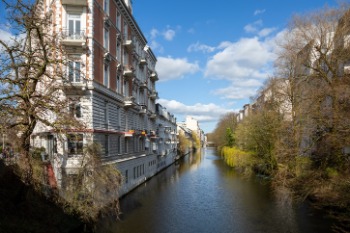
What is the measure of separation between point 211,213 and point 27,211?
12.6 meters

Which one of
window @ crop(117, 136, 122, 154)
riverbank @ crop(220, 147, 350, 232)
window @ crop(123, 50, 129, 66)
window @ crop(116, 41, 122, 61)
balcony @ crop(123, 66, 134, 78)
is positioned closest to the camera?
riverbank @ crop(220, 147, 350, 232)

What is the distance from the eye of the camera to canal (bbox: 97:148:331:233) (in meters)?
18.4

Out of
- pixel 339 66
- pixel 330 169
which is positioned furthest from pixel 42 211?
pixel 339 66

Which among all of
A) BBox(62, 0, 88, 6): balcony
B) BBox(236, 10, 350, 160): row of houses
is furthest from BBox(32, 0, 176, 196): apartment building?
BBox(236, 10, 350, 160): row of houses

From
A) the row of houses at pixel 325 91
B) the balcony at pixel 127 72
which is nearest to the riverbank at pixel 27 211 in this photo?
the row of houses at pixel 325 91

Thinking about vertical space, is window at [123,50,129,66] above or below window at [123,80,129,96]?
above

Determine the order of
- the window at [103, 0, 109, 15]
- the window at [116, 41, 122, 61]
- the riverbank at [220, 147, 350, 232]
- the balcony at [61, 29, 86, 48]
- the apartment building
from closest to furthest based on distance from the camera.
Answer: the riverbank at [220, 147, 350, 232]
the apartment building
the balcony at [61, 29, 86, 48]
the window at [103, 0, 109, 15]
the window at [116, 41, 122, 61]

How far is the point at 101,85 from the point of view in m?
23.3

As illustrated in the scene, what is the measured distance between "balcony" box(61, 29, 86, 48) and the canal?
11818mm

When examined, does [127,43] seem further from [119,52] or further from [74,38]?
[74,38]

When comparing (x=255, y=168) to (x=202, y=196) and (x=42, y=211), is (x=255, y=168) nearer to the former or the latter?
(x=202, y=196)

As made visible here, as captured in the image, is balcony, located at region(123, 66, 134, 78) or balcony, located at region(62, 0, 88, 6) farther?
balcony, located at region(123, 66, 134, 78)

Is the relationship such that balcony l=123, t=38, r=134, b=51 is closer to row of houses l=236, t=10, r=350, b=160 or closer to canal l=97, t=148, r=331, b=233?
canal l=97, t=148, r=331, b=233

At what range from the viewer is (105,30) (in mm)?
25141
